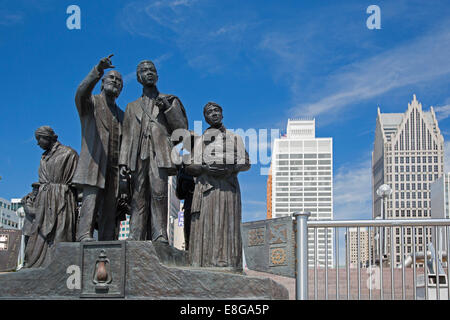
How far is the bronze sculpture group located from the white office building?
390ft

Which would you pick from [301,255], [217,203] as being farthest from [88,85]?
[301,255]

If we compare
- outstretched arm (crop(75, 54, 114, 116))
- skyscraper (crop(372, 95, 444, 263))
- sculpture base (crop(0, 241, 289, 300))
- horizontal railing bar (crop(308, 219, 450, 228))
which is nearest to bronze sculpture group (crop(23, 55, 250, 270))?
outstretched arm (crop(75, 54, 114, 116))

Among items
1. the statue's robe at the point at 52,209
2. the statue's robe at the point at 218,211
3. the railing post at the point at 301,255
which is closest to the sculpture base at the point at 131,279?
the statue's robe at the point at 218,211

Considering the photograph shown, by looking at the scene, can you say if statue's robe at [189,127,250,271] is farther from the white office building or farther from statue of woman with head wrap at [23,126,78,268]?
the white office building

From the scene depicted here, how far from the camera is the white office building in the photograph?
13300 centimetres

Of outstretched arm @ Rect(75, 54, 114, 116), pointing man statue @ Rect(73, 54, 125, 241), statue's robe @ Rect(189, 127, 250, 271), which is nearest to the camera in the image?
outstretched arm @ Rect(75, 54, 114, 116)

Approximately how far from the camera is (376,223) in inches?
315

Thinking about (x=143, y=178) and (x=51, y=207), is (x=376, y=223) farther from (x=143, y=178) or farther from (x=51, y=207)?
(x=51, y=207)

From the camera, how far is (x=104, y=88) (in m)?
8.00

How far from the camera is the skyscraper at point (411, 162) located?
134m

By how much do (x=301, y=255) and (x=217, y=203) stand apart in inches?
57.8

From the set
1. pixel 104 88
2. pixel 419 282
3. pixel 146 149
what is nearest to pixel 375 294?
pixel 419 282
